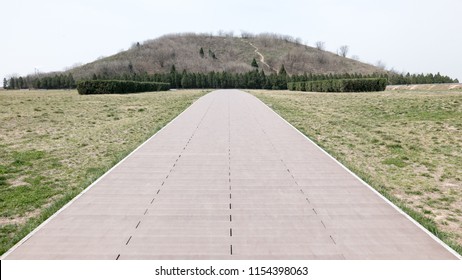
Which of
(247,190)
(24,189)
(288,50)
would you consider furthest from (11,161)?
(288,50)

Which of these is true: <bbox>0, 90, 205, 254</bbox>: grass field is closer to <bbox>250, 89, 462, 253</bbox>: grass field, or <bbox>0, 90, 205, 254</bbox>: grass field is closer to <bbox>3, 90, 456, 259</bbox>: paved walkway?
<bbox>3, 90, 456, 259</bbox>: paved walkway

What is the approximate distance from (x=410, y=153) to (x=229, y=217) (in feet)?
24.8

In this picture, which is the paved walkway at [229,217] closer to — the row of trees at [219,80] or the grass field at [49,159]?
the grass field at [49,159]

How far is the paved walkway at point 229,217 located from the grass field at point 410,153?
732mm

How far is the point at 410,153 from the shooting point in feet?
34.3

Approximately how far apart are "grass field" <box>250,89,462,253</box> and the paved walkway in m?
0.73

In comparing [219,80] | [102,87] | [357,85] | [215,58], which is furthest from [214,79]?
[215,58]

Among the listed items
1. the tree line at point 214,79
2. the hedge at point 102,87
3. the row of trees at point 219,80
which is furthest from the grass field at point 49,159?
the row of trees at point 219,80

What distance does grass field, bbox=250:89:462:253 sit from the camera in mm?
6137

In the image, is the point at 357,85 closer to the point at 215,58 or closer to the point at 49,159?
the point at 49,159

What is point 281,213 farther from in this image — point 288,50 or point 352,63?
point 288,50

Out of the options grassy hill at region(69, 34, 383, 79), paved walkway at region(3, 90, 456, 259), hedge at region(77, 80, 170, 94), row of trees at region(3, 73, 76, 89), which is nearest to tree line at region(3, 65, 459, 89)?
row of trees at region(3, 73, 76, 89)

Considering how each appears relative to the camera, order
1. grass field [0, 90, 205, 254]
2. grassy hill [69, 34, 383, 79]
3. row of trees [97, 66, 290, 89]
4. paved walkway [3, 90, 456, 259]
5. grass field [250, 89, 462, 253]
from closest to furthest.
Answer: paved walkway [3, 90, 456, 259] → grass field [0, 90, 205, 254] → grass field [250, 89, 462, 253] → row of trees [97, 66, 290, 89] → grassy hill [69, 34, 383, 79]

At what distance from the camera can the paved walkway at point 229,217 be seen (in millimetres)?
4363
